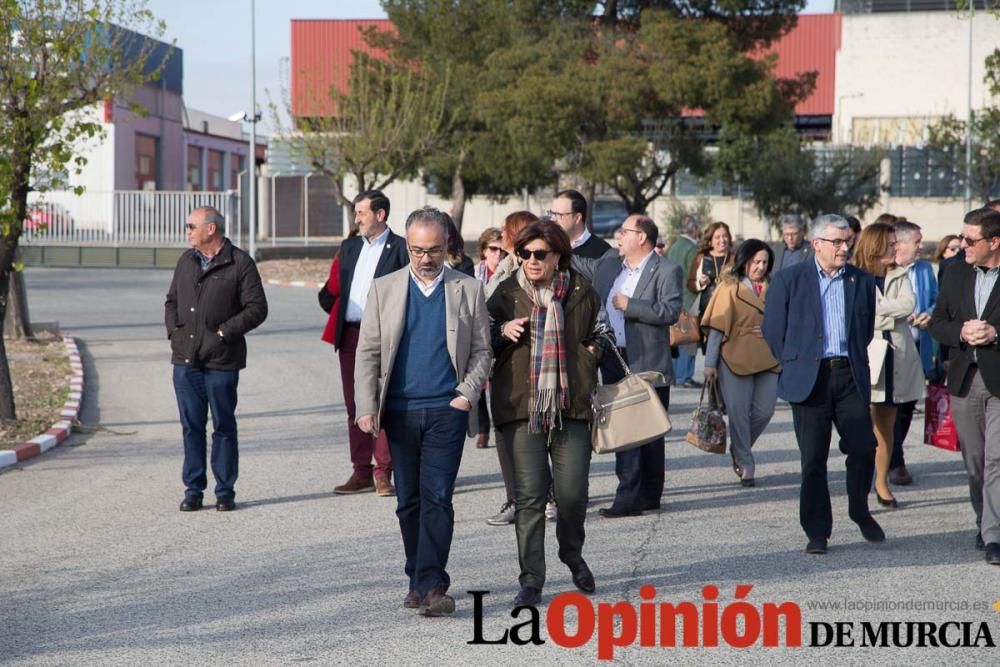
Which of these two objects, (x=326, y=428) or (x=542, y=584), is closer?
(x=542, y=584)

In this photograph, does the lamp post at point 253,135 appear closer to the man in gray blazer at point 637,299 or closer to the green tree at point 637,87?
the green tree at point 637,87

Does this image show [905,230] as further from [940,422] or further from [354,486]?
[354,486]

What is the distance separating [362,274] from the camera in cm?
941

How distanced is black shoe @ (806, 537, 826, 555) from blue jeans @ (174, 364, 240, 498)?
11.9 ft

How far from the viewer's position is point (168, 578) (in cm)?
711

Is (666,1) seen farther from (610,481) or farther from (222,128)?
(222,128)

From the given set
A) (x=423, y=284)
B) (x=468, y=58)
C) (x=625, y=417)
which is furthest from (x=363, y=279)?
(x=468, y=58)

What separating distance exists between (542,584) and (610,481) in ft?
11.8

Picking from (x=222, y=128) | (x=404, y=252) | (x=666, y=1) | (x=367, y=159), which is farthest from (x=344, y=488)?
(x=222, y=128)

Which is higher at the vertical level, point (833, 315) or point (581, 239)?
point (581, 239)

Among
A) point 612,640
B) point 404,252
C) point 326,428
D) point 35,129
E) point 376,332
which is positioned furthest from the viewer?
point 326,428

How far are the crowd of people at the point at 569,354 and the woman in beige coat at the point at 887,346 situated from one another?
15 mm

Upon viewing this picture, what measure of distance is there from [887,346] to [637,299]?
1.86 m

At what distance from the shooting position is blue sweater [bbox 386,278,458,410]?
6.37 meters
